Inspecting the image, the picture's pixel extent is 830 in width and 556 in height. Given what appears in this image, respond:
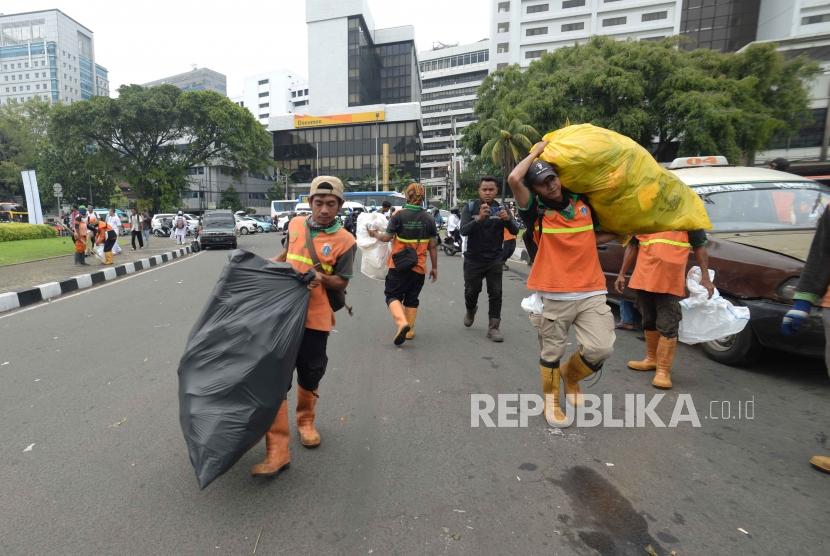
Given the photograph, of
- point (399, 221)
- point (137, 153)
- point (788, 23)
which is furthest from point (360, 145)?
point (399, 221)

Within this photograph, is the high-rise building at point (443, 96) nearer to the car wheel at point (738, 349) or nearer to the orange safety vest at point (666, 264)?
the car wheel at point (738, 349)

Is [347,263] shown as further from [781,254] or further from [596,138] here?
[781,254]

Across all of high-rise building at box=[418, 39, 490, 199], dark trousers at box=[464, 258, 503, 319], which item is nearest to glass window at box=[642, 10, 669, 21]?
high-rise building at box=[418, 39, 490, 199]

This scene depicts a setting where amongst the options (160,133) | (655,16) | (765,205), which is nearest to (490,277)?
Result: (765,205)

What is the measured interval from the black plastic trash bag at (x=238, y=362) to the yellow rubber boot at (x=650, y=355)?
3.17 m

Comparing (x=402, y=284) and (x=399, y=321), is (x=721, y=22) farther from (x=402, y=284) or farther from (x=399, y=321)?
(x=399, y=321)

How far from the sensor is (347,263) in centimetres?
280

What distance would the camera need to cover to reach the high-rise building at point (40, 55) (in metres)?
98.1

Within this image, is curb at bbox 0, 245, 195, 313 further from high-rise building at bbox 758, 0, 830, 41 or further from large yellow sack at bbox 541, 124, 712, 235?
high-rise building at bbox 758, 0, 830, 41

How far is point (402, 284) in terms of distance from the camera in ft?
16.8

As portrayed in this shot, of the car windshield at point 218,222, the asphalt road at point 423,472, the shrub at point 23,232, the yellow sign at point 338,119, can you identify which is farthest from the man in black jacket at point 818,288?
the yellow sign at point 338,119

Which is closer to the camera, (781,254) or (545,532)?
(545,532)

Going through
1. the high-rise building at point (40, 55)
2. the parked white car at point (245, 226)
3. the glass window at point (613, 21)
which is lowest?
the parked white car at point (245, 226)

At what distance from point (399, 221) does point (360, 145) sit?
208ft
